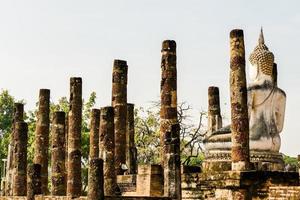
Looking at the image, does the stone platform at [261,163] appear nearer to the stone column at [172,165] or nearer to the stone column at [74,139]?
the stone column at [172,165]

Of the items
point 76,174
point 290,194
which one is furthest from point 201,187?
point 76,174

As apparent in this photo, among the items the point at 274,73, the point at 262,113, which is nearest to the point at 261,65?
the point at 274,73

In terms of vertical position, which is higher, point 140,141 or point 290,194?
point 140,141

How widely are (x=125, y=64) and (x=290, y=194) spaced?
10125mm

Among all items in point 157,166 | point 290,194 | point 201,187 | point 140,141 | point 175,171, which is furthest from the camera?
point 140,141

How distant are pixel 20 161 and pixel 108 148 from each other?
3.36 m

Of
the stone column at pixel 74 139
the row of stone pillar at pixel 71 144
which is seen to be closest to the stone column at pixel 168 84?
the row of stone pillar at pixel 71 144

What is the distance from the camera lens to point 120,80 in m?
18.9

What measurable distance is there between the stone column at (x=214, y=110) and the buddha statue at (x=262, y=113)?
10.4 ft

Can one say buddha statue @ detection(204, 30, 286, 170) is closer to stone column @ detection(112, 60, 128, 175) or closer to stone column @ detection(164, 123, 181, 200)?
stone column @ detection(164, 123, 181, 200)

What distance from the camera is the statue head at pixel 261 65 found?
15.5m

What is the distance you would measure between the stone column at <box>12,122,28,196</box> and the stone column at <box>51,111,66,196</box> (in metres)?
1.00

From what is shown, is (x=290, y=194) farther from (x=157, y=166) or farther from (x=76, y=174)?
(x=76, y=174)

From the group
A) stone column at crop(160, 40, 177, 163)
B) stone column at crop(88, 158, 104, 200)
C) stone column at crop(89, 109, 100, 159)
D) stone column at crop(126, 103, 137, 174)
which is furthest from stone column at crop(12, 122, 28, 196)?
stone column at crop(88, 158, 104, 200)
